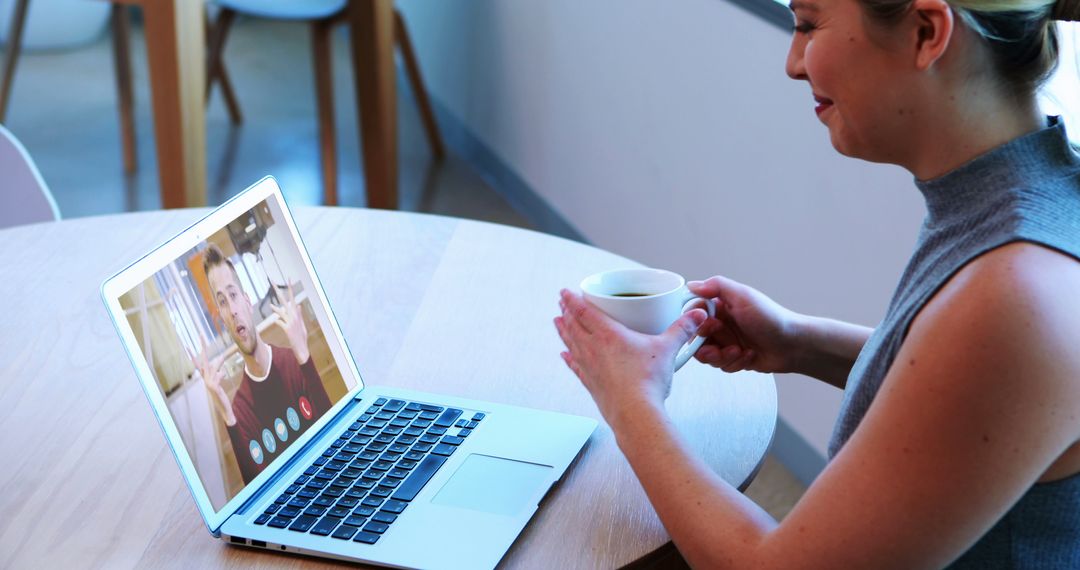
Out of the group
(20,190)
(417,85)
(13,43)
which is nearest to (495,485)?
(20,190)

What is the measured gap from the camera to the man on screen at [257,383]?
37.1 inches

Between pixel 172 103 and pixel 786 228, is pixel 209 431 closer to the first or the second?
pixel 786 228

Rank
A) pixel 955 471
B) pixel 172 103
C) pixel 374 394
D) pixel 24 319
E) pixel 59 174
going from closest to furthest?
1. pixel 955 471
2. pixel 374 394
3. pixel 24 319
4. pixel 172 103
5. pixel 59 174

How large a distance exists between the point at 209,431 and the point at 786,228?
1.50 meters

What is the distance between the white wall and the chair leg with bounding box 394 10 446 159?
0.26 m

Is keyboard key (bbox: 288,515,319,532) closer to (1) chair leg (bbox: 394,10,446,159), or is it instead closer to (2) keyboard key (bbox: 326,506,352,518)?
(2) keyboard key (bbox: 326,506,352,518)

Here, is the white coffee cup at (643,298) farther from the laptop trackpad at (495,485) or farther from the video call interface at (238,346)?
the video call interface at (238,346)

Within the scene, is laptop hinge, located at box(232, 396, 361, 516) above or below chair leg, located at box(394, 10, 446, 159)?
above

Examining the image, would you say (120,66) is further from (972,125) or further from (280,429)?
(972,125)

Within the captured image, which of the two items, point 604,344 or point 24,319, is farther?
point 24,319

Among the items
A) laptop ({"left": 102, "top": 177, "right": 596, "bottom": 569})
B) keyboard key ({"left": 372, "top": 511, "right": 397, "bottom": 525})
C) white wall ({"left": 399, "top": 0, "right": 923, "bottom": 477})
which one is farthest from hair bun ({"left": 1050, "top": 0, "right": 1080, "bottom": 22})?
white wall ({"left": 399, "top": 0, "right": 923, "bottom": 477})

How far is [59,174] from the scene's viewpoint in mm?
3771

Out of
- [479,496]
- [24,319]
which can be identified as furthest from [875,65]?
[24,319]

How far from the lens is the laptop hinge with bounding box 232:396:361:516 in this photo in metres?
0.93
